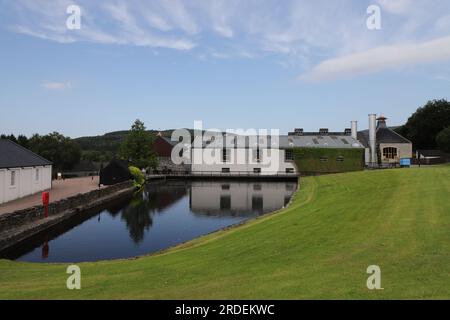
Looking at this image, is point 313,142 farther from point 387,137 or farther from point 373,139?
point 387,137

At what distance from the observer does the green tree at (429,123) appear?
65.8 m

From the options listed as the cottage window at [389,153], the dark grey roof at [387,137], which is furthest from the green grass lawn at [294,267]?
the dark grey roof at [387,137]

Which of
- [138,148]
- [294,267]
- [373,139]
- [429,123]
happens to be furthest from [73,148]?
[429,123]

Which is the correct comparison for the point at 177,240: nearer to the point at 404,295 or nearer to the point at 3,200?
the point at 404,295

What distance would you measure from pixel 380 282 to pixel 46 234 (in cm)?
1573

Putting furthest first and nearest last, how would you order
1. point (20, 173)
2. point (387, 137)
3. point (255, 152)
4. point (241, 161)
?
1. point (387, 137)
2. point (241, 161)
3. point (255, 152)
4. point (20, 173)

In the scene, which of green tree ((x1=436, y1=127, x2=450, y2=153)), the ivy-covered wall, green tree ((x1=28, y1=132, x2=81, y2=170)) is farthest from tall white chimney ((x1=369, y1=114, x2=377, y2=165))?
green tree ((x1=28, y1=132, x2=81, y2=170))

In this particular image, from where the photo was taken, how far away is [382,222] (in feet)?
40.2

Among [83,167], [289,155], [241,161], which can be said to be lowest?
[83,167]

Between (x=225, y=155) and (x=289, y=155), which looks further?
(x=225, y=155)

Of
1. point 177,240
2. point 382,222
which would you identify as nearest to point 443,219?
point 382,222

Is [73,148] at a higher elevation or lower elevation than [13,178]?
higher

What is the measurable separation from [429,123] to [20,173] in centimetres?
6817

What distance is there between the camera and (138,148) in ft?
173
